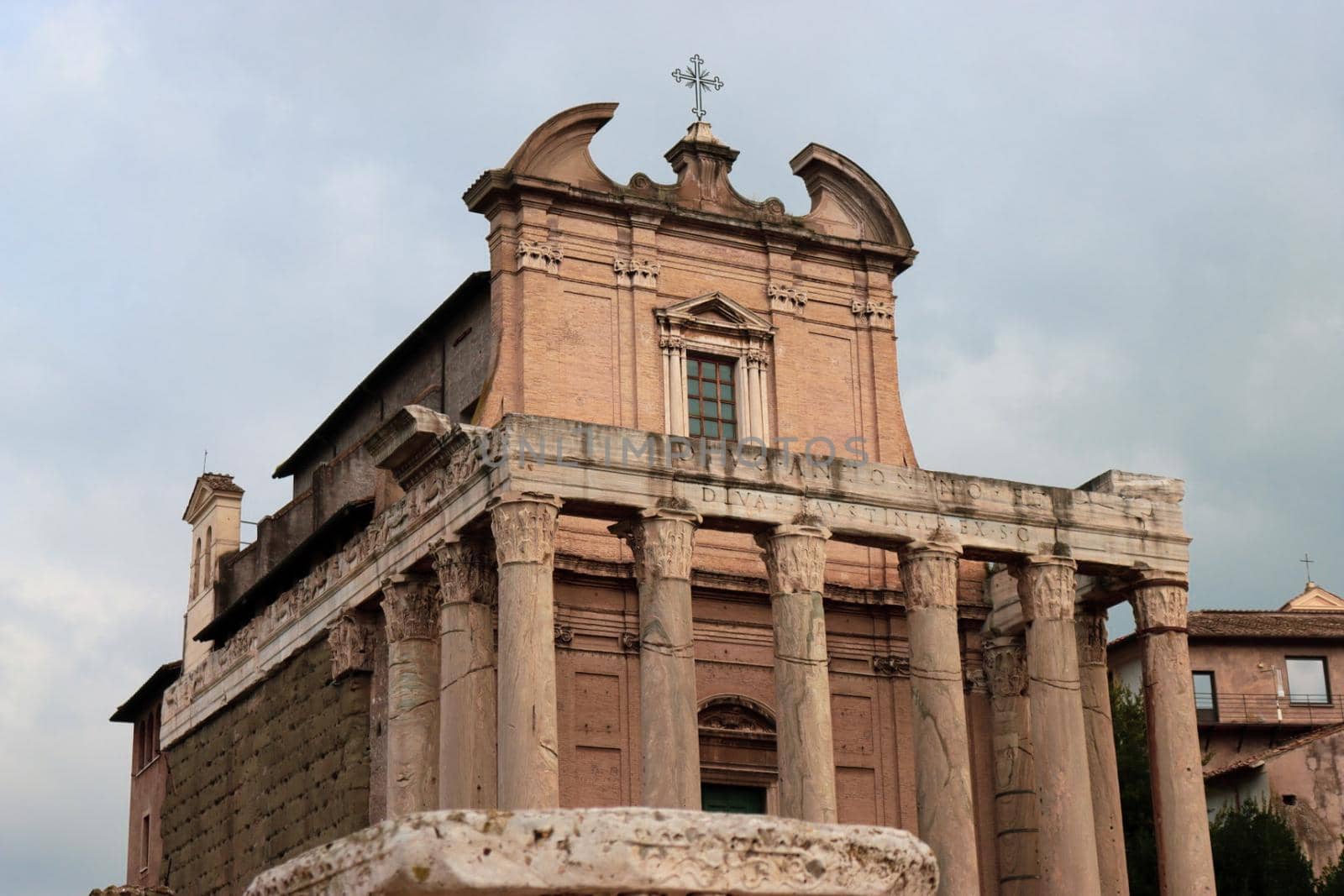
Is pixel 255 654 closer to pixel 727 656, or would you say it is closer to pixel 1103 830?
pixel 727 656

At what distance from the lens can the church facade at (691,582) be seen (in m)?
21.9

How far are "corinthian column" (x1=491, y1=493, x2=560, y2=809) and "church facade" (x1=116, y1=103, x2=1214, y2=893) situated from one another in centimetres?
4

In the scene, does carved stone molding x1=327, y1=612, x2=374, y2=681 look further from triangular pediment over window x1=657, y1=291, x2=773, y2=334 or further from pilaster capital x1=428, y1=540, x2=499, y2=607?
triangular pediment over window x1=657, y1=291, x2=773, y2=334

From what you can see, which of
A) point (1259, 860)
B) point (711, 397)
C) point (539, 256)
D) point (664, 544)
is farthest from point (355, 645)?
point (1259, 860)

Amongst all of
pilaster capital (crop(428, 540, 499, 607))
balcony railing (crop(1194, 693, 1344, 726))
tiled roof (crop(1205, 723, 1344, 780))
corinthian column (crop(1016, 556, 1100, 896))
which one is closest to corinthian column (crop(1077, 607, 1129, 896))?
corinthian column (crop(1016, 556, 1100, 896))

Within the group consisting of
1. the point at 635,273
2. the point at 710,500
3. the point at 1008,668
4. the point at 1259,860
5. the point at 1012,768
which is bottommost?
the point at 1259,860

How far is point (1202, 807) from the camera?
78.4 feet

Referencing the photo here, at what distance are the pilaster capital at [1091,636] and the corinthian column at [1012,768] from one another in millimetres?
1042

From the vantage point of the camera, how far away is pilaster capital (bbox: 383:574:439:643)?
23594mm

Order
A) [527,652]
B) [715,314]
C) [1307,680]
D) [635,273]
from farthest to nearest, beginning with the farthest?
[1307,680], [715,314], [635,273], [527,652]

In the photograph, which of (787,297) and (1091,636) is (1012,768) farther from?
(787,297)

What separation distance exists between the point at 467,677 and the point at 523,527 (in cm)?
211

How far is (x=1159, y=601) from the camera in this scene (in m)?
24.9

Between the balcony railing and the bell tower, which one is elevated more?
the bell tower
